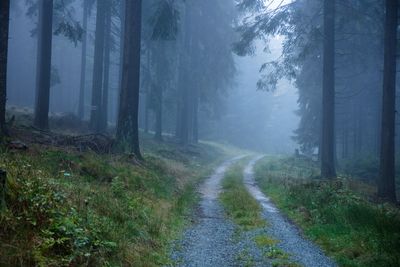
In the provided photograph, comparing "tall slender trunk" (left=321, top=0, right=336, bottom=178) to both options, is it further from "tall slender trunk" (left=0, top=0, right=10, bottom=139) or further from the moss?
"tall slender trunk" (left=0, top=0, right=10, bottom=139)

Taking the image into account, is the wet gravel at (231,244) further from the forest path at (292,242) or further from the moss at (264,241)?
the moss at (264,241)

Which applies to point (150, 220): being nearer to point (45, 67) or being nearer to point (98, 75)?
point (45, 67)

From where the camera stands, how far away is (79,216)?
Answer: 6.44 m

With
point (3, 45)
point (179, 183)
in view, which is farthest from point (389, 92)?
point (3, 45)

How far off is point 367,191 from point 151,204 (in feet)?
34.3

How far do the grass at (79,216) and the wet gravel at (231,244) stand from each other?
0.41m

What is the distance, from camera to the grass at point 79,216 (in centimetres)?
518

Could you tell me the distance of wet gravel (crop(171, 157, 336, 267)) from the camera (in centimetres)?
711

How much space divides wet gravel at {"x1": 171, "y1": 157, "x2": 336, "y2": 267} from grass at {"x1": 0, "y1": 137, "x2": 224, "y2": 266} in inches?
16.2

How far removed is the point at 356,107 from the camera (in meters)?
35.6

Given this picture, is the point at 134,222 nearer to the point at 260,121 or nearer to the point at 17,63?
the point at 17,63

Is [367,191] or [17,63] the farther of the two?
[17,63]

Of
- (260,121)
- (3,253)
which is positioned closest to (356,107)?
(3,253)

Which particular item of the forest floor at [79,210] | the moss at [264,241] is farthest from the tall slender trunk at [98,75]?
the moss at [264,241]
